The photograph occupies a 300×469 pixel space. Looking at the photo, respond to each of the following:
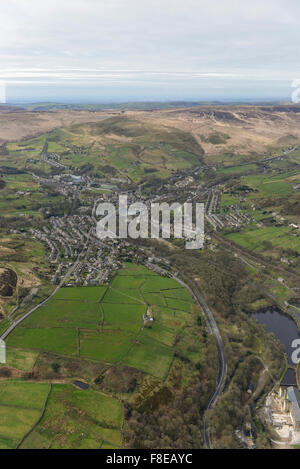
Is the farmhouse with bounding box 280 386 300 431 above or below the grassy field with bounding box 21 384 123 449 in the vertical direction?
below

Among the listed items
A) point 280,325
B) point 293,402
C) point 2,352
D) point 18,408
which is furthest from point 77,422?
point 280,325

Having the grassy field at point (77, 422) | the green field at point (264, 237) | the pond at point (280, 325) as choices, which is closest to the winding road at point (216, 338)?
the pond at point (280, 325)

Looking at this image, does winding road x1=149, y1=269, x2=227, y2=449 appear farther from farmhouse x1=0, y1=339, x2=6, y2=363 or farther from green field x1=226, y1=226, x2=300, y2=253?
farmhouse x1=0, y1=339, x2=6, y2=363

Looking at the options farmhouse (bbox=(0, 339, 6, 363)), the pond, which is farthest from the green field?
farmhouse (bbox=(0, 339, 6, 363))

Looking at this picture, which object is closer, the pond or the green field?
the pond

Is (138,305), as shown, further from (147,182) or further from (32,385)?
(147,182)

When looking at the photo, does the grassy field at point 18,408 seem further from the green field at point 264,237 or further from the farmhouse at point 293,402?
the green field at point 264,237

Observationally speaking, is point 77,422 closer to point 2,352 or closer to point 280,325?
point 2,352
